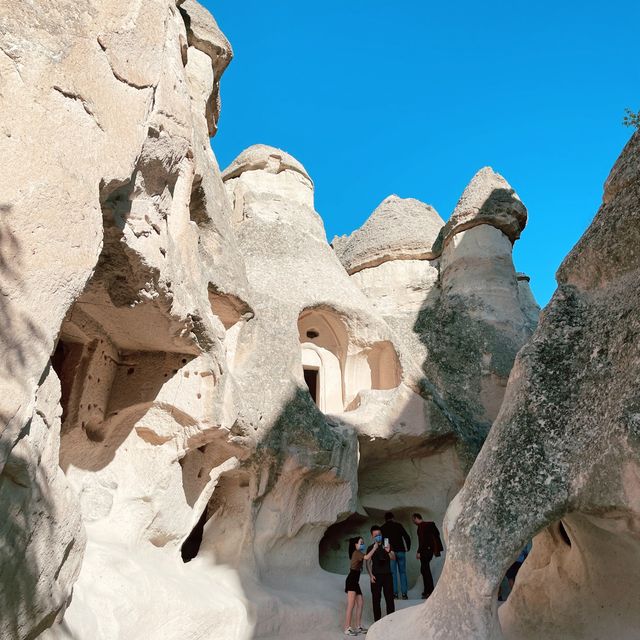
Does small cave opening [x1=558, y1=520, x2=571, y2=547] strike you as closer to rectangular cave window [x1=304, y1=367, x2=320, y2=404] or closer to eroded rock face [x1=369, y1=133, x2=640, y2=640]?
eroded rock face [x1=369, y1=133, x2=640, y2=640]

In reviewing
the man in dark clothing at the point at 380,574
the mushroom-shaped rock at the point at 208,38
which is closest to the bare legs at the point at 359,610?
the man in dark clothing at the point at 380,574

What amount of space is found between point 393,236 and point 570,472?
28.3 ft

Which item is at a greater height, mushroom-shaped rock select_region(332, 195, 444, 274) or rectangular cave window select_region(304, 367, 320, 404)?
mushroom-shaped rock select_region(332, 195, 444, 274)

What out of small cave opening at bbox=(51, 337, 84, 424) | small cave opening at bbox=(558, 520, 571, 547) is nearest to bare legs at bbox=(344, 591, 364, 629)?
small cave opening at bbox=(558, 520, 571, 547)

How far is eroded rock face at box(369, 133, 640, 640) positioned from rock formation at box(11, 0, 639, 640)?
15 mm

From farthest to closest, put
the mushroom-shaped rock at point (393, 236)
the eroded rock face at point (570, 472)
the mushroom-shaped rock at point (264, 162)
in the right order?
the mushroom-shaped rock at point (393, 236)
the mushroom-shaped rock at point (264, 162)
the eroded rock face at point (570, 472)

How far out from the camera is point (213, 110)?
25.9ft

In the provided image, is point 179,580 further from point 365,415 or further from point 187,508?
point 365,415

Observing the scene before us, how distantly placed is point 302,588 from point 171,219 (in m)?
4.20

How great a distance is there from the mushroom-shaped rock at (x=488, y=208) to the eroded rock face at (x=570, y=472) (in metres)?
6.30

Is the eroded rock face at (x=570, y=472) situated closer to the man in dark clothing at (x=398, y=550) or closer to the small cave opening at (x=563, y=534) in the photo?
the small cave opening at (x=563, y=534)

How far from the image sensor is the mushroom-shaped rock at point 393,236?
457 inches

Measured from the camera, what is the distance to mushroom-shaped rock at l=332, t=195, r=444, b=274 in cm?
1161

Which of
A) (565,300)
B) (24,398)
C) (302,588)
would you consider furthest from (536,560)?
(24,398)
